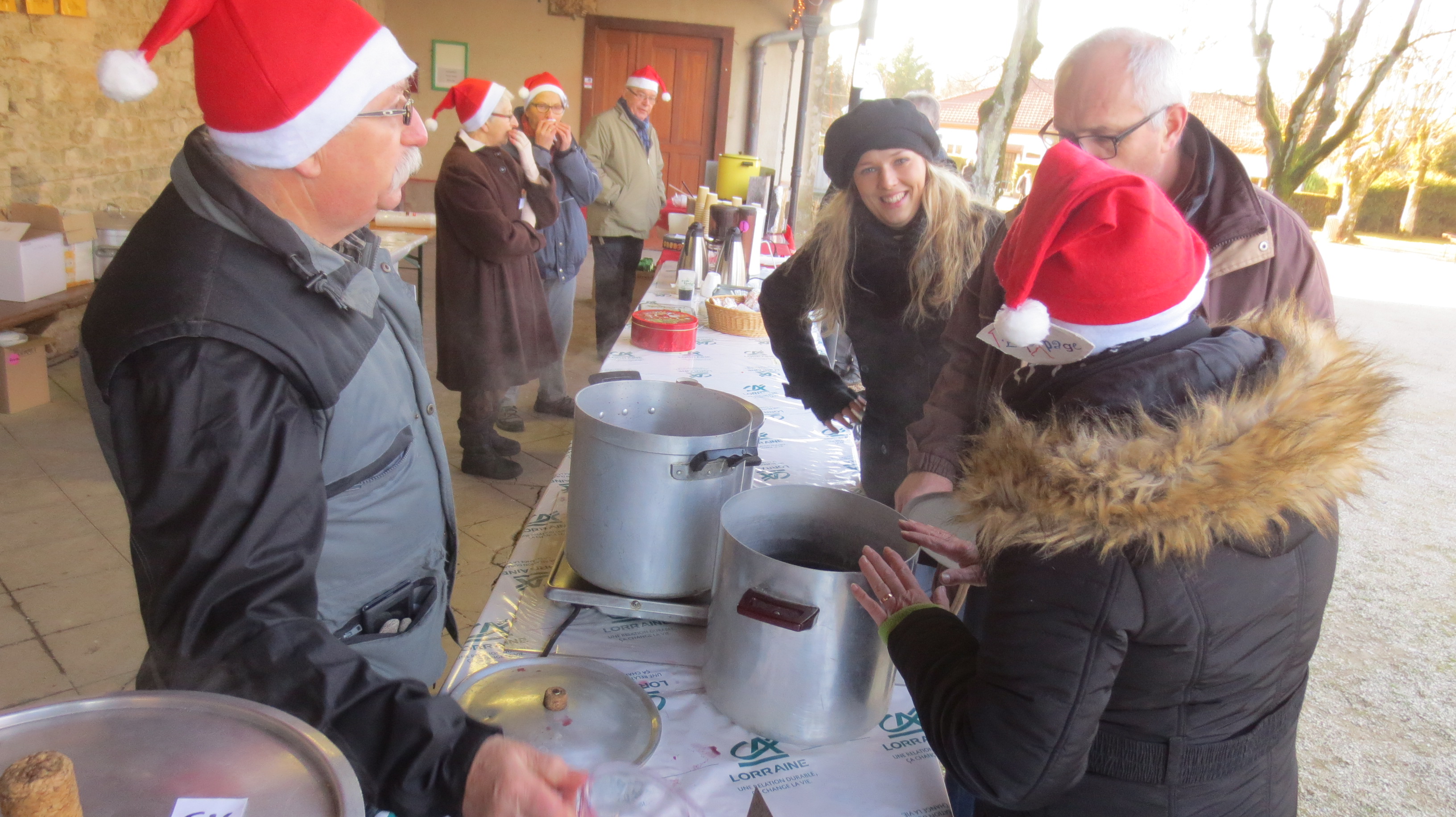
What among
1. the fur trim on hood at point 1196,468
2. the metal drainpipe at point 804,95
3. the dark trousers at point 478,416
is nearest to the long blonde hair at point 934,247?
the fur trim on hood at point 1196,468

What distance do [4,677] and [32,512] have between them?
1.19m

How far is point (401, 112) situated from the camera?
115 centimetres

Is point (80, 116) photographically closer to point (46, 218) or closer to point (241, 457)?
point (46, 218)

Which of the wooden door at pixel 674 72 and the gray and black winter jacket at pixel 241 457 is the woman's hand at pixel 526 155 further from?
the wooden door at pixel 674 72

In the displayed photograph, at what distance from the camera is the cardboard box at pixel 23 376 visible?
13.8 ft

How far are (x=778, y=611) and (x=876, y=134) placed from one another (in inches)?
58.4

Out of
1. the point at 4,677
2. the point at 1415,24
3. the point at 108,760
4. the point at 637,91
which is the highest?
the point at 1415,24

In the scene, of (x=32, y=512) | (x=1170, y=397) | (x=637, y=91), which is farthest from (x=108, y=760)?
(x=637, y=91)

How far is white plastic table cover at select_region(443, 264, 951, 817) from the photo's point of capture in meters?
1.09

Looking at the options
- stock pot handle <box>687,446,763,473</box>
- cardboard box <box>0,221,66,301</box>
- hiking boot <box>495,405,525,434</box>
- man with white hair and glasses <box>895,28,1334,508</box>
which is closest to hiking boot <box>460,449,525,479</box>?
hiking boot <box>495,405,525,434</box>

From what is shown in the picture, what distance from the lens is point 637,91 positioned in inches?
242

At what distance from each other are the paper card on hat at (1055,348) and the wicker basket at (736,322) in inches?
97.4

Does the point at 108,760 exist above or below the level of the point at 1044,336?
below

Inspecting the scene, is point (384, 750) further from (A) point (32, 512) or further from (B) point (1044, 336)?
(A) point (32, 512)
